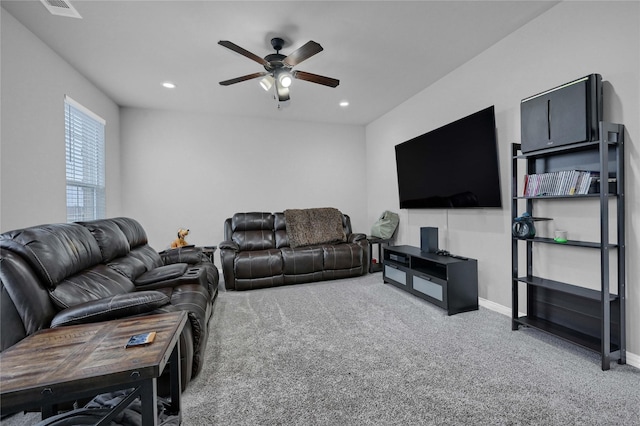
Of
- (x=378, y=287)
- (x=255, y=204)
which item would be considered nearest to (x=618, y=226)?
(x=378, y=287)

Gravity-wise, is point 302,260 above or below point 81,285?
below

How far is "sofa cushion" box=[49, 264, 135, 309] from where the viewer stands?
1560mm

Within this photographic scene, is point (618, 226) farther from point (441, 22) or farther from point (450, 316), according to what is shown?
point (441, 22)

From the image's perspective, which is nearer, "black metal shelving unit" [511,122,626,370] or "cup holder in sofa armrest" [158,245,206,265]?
→ "black metal shelving unit" [511,122,626,370]

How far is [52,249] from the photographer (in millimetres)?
1646

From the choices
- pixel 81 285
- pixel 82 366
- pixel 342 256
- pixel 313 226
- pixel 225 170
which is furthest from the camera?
pixel 225 170

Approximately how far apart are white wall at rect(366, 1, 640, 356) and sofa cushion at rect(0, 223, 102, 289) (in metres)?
3.54

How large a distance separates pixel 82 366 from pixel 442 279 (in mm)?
2825

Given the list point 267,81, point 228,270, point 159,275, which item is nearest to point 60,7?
point 267,81

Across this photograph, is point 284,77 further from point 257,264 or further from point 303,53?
point 257,264

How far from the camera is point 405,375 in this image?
5.95 ft

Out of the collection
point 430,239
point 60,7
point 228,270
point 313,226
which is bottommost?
point 228,270

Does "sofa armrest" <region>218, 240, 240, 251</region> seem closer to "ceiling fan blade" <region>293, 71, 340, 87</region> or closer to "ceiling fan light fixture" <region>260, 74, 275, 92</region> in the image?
"ceiling fan light fixture" <region>260, 74, 275, 92</region>

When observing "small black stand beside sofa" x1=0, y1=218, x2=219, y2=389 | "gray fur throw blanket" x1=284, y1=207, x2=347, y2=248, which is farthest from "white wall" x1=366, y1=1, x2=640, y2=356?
"small black stand beside sofa" x1=0, y1=218, x2=219, y2=389
